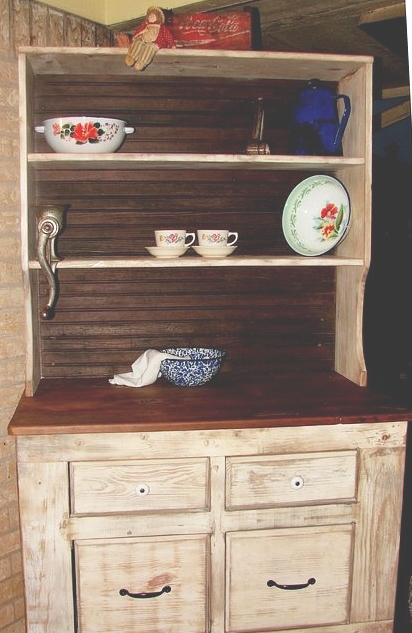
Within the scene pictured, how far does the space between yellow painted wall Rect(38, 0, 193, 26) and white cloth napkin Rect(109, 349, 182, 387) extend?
1.31 m

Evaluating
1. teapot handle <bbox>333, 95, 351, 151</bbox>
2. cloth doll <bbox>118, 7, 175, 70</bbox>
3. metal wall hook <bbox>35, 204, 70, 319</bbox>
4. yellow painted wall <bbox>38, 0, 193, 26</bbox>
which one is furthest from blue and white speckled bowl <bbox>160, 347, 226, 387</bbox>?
yellow painted wall <bbox>38, 0, 193, 26</bbox>

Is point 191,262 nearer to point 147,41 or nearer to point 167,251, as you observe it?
point 167,251

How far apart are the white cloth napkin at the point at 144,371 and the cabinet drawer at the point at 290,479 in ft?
1.40

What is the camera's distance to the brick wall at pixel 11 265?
2027 mm

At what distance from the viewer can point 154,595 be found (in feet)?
5.41

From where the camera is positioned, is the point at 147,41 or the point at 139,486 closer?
the point at 139,486

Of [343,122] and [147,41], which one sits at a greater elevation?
[147,41]

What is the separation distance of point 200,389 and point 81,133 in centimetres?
85

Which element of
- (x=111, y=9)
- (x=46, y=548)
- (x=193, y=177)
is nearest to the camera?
(x=46, y=548)

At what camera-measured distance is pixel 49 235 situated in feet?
5.85

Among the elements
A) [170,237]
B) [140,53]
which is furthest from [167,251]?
[140,53]

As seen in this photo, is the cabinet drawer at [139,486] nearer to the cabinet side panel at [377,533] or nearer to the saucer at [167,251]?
the cabinet side panel at [377,533]

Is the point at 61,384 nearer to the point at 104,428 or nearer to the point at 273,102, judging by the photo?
the point at 104,428

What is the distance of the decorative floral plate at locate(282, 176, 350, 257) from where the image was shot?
1.88 metres
